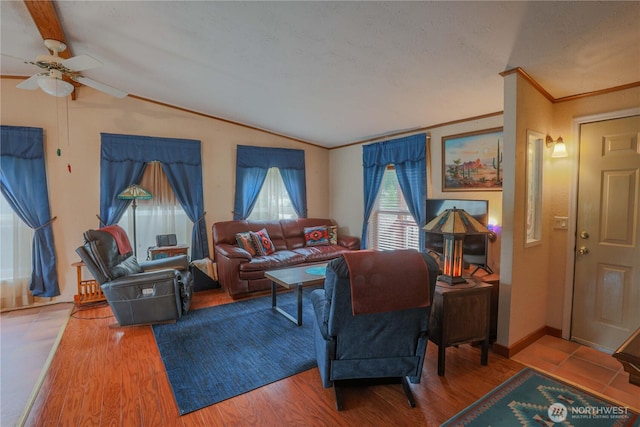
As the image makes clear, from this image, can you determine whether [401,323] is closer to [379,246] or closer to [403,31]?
[403,31]

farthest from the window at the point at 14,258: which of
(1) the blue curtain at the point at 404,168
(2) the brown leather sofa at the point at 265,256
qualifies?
(1) the blue curtain at the point at 404,168

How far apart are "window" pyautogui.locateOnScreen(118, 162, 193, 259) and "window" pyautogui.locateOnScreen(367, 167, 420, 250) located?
9.99 feet

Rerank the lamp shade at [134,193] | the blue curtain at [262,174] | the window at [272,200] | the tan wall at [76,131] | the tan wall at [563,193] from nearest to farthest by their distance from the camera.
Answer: the tan wall at [563,193] → the tan wall at [76,131] → the lamp shade at [134,193] → the blue curtain at [262,174] → the window at [272,200]

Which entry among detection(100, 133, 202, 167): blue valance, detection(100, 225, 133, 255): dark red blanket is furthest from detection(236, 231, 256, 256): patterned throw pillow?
detection(100, 225, 133, 255): dark red blanket

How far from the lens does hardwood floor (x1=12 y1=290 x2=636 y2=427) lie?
76.2 inches

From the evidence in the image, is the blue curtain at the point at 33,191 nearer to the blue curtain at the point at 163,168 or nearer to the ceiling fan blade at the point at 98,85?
the blue curtain at the point at 163,168

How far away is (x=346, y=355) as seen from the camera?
199 centimetres

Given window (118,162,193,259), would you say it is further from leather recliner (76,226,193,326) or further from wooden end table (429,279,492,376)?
wooden end table (429,279,492,376)

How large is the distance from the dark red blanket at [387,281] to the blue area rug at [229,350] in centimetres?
105

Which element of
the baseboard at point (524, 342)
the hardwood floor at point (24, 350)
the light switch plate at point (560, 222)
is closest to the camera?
the hardwood floor at point (24, 350)

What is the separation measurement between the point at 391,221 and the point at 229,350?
10.1 ft

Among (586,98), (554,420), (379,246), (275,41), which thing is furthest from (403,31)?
(379,246)

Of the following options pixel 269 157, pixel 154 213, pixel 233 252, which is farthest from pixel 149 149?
pixel 233 252

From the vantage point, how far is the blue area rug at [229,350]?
7.41 feet
